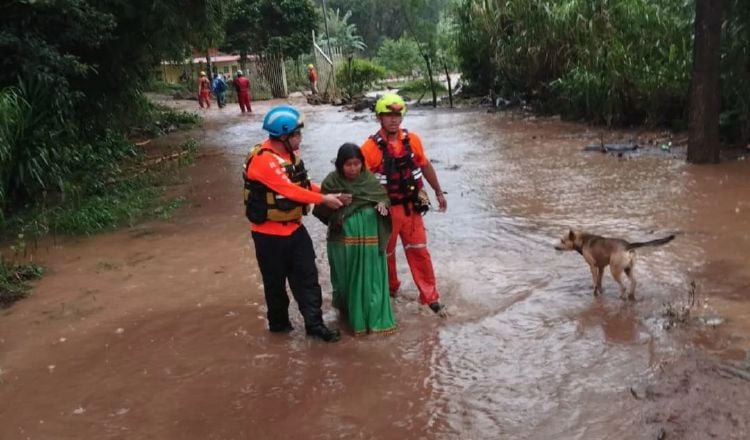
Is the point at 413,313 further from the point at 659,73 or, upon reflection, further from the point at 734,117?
the point at 659,73

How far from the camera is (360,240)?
471 cm

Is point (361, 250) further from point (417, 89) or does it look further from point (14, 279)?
point (417, 89)

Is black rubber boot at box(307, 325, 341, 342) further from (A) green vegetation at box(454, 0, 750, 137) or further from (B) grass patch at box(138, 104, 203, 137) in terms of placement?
(B) grass patch at box(138, 104, 203, 137)

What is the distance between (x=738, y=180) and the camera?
8.86m

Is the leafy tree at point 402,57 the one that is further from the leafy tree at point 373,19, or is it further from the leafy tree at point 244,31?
the leafy tree at point 373,19

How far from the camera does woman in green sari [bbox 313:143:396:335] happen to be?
4680 mm

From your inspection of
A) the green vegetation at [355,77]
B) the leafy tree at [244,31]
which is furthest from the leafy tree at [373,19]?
the green vegetation at [355,77]

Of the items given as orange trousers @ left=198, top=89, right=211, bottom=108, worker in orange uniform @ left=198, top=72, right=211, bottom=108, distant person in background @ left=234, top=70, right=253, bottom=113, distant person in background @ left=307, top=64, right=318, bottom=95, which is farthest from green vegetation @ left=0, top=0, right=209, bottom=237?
distant person in background @ left=307, top=64, right=318, bottom=95

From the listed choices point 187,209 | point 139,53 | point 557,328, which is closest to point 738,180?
point 557,328

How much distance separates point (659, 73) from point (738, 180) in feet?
14.0

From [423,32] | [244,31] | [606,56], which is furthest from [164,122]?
[244,31]

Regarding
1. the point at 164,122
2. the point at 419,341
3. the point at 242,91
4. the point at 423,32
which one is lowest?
the point at 419,341

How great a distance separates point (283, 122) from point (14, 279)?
3759 millimetres

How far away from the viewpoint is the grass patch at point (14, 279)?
615 cm
